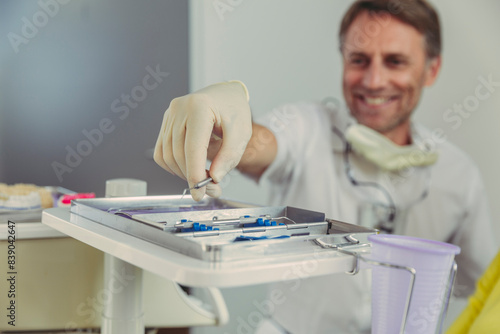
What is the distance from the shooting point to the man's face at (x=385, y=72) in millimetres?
1659

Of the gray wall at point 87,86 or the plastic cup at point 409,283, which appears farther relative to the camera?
the gray wall at point 87,86

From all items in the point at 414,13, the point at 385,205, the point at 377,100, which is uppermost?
the point at 414,13

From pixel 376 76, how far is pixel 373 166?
0.95ft

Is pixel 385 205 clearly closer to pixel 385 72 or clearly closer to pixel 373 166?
pixel 373 166

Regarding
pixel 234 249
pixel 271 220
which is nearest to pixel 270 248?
pixel 234 249

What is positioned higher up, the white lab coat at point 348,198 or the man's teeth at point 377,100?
the man's teeth at point 377,100

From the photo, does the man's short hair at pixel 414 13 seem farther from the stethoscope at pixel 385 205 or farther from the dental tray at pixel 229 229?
the dental tray at pixel 229 229

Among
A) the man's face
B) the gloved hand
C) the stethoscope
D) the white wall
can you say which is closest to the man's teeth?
the man's face

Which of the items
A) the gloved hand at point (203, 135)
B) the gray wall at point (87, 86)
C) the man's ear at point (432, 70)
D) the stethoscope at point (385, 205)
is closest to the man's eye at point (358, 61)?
the man's ear at point (432, 70)

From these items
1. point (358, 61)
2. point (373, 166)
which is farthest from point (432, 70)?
point (373, 166)

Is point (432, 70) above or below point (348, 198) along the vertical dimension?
above

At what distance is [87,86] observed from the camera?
1.65 meters

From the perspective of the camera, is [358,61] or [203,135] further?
[358,61]

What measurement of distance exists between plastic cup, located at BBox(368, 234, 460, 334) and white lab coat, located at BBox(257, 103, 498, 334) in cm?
98
